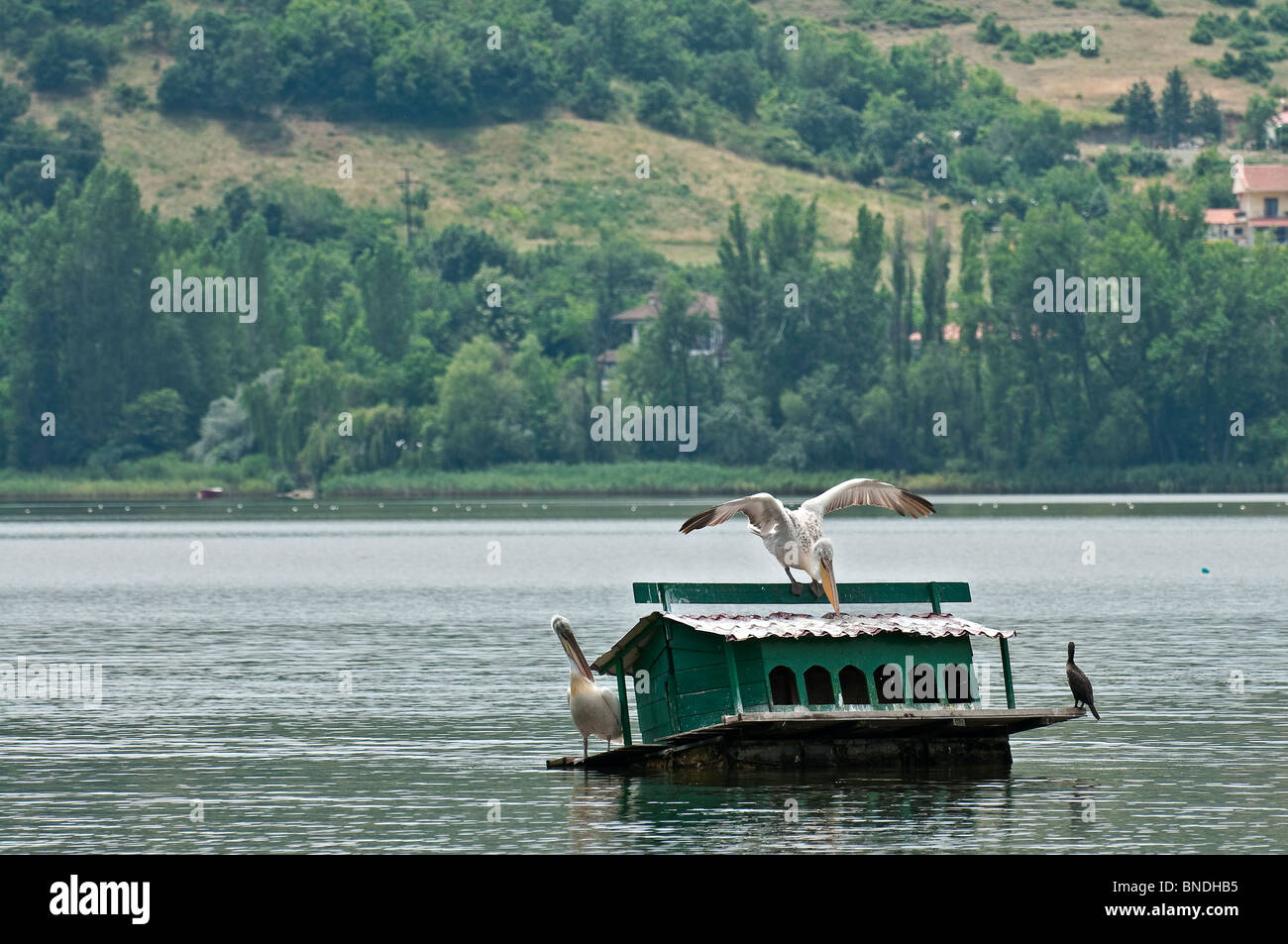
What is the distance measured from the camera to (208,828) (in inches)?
1256

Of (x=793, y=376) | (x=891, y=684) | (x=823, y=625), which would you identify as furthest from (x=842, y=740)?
(x=793, y=376)

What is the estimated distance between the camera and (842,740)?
114 ft

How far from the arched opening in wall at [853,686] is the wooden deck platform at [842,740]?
1.53 feet

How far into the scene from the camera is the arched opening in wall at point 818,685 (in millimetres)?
34250

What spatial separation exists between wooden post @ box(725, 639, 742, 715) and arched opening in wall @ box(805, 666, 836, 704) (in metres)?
1.25

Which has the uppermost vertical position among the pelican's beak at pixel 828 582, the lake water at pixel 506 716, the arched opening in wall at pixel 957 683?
the pelican's beak at pixel 828 582

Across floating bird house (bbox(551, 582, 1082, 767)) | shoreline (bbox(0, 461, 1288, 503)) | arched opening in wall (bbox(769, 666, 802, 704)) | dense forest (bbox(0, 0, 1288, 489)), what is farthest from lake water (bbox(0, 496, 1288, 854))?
shoreline (bbox(0, 461, 1288, 503))

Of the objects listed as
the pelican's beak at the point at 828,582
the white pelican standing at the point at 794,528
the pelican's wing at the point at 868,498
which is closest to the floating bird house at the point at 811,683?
the pelican's beak at the point at 828,582

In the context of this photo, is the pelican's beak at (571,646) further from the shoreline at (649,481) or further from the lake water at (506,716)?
the shoreline at (649,481)

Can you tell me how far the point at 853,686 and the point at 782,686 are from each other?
39.8 inches

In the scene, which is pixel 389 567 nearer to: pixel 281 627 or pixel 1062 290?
pixel 281 627

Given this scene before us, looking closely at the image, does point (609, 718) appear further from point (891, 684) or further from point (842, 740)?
point (891, 684)
